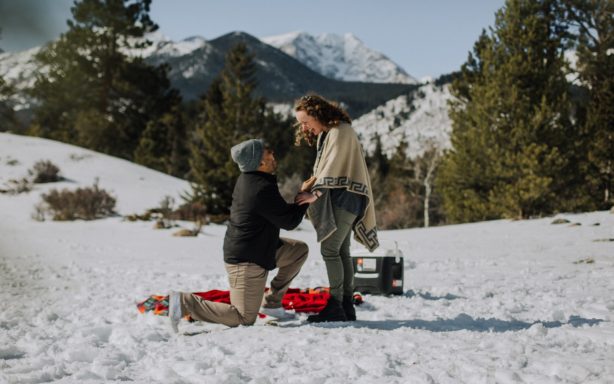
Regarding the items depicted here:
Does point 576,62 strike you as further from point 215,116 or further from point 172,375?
A: point 172,375

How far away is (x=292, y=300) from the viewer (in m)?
4.96

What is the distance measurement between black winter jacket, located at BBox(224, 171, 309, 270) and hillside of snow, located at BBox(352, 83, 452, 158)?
12400cm

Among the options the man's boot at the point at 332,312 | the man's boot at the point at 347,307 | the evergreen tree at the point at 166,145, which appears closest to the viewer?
the man's boot at the point at 332,312

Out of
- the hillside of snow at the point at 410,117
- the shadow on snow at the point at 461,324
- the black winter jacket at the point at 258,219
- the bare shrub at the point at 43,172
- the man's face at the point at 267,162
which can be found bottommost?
the shadow on snow at the point at 461,324

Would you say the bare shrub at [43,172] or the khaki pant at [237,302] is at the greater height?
the bare shrub at [43,172]

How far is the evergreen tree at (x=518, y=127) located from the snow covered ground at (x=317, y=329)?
385 inches

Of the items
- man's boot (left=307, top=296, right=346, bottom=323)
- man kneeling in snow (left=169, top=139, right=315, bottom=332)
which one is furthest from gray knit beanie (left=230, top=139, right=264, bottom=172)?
man's boot (left=307, top=296, right=346, bottom=323)

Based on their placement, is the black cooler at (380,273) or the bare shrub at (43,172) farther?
the bare shrub at (43,172)

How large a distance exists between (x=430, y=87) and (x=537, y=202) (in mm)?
139727

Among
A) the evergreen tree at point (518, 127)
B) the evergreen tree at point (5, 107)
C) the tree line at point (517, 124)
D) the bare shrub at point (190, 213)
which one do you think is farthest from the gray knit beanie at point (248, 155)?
the evergreen tree at point (518, 127)

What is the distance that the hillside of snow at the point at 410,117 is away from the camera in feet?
440

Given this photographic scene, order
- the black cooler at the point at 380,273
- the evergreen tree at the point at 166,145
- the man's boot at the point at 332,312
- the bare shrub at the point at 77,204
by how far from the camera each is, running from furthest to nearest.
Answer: the evergreen tree at the point at 166,145 → the bare shrub at the point at 77,204 → the black cooler at the point at 380,273 → the man's boot at the point at 332,312

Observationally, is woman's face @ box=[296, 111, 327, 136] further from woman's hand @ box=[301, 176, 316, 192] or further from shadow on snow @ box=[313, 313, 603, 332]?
shadow on snow @ box=[313, 313, 603, 332]

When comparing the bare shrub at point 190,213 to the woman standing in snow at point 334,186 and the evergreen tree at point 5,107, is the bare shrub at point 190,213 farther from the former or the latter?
the evergreen tree at point 5,107
